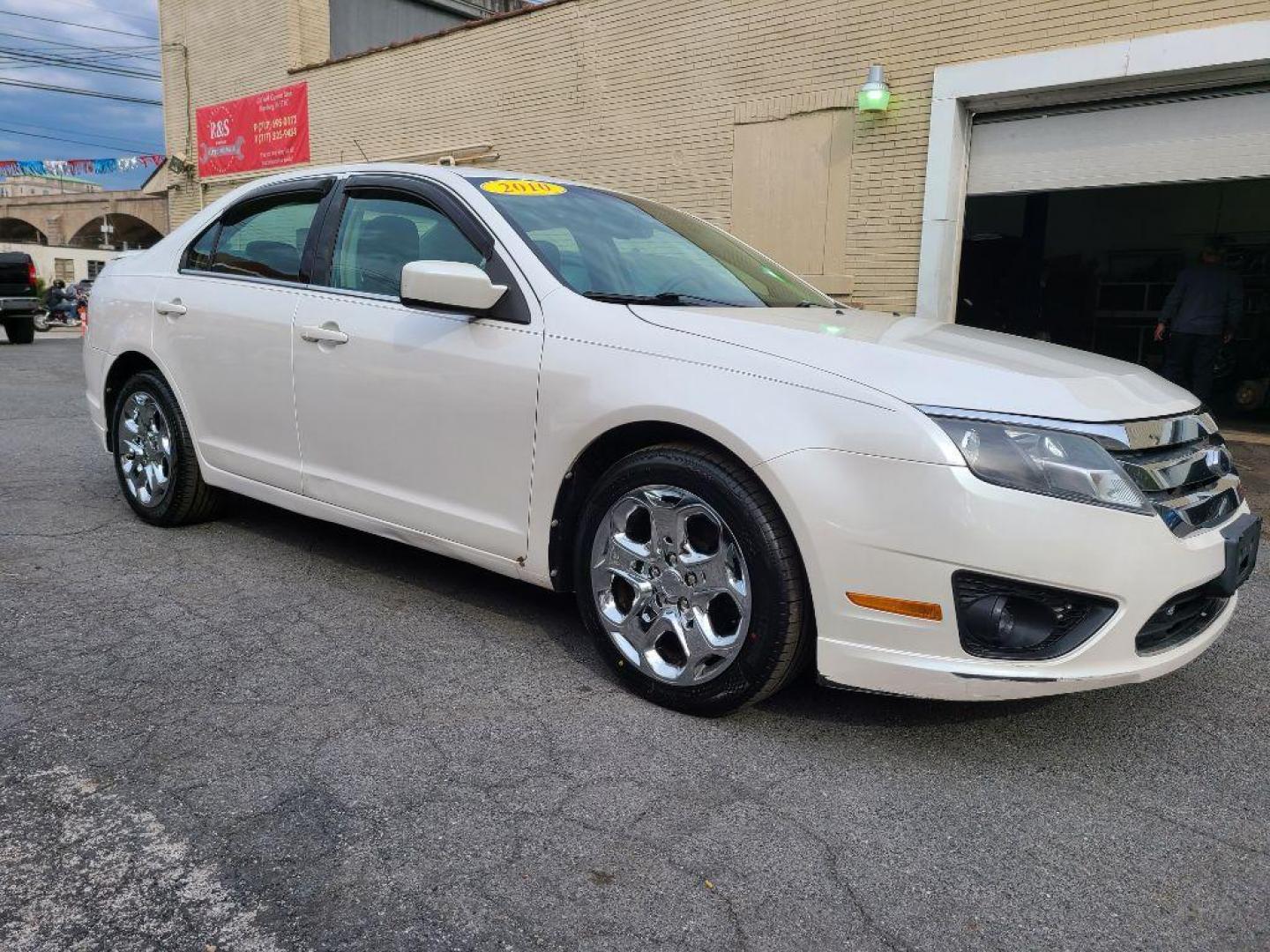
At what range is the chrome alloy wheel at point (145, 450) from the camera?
4480 millimetres

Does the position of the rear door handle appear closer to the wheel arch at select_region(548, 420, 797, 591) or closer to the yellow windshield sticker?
the yellow windshield sticker

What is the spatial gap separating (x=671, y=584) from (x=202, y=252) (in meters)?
2.95

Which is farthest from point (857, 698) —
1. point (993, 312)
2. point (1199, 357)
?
point (993, 312)

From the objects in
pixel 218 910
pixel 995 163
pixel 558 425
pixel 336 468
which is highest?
pixel 995 163

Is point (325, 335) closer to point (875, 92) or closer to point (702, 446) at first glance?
point (702, 446)

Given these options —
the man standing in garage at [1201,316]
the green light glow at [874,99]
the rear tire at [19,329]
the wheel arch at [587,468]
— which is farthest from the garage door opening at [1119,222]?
the rear tire at [19,329]

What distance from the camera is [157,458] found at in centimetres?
454

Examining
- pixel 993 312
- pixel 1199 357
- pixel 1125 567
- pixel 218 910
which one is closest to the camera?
pixel 218 910

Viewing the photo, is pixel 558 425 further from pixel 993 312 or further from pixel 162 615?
pixel 993 312

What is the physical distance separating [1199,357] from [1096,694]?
712cm

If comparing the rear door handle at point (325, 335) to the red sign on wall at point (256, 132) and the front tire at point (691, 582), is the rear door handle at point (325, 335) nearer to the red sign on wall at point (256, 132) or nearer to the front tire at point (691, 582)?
the front tire at point (691, 582)

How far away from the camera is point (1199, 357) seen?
28.9 feet

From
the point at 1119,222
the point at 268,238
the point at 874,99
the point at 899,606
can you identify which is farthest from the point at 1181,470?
the point at 1119,222

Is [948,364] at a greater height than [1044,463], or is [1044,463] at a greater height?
[948,364]
